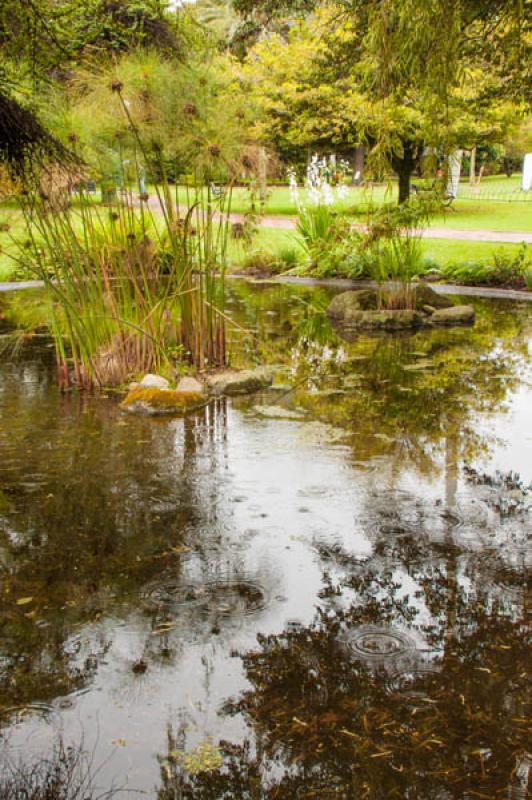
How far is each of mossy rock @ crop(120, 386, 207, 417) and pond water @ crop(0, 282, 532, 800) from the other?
20cm

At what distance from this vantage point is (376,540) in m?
4.52

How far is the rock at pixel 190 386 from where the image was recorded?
7453 millimetres

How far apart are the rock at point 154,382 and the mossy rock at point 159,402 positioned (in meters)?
0.09

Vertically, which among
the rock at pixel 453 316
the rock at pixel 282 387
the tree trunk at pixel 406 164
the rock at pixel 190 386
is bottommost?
the rock at pixel 282 387

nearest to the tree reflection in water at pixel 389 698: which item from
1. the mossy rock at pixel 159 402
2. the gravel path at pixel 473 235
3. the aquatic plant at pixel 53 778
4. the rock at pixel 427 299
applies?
the aquatic plant at pixel 53 778

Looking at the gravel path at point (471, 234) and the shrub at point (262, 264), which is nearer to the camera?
the shrub at point (262, 264)

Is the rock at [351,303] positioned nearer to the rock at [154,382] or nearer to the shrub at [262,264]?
the rock at [154,382]

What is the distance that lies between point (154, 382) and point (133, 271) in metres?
0.99

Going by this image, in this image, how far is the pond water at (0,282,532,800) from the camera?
2.87 meters

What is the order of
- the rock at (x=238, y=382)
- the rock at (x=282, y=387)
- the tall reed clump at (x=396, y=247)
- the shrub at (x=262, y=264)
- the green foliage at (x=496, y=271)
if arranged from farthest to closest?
the shrub at (x=262, y=264), the green foliage at (x=496, y=271), the tall reed clump at (x=396, y=247), the rock at (x=282, y=387), the rock at (x=238, y=382)

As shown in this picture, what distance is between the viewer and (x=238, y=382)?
25.6 feet

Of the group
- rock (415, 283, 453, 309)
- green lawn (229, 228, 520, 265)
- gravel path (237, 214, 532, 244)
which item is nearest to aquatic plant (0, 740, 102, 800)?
rock (415, 283, 453, 309)

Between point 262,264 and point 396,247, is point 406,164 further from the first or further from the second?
point 396,247

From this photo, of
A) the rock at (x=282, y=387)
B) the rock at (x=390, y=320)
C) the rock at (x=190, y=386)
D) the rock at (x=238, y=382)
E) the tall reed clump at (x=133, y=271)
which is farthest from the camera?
the rock at (x=390, y=320)
